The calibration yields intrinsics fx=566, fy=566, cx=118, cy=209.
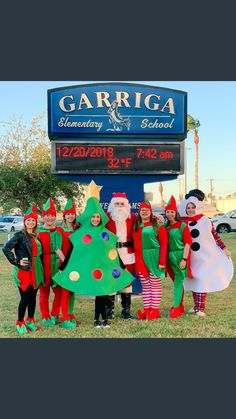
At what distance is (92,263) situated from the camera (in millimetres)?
6445

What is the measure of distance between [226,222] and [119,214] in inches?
653

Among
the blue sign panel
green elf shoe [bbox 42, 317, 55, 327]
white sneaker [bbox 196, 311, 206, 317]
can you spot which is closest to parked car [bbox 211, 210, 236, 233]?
the blue sign panel

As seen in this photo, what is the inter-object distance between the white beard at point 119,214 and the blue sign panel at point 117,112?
1836 millimetres

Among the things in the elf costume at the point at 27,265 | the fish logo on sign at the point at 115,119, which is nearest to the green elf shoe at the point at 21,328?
the elf costume at the point at 27,265

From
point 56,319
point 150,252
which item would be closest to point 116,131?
point 150,252

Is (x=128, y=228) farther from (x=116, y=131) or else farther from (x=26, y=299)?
(x=116, y=131)

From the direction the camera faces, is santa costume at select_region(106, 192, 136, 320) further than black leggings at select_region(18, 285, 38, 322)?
Yes

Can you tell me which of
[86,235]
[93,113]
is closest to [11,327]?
[86,235]

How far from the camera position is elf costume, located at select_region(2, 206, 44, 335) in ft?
19.9

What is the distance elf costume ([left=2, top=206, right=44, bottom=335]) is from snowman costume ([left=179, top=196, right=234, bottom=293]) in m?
1.97

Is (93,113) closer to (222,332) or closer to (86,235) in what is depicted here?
(86,235)

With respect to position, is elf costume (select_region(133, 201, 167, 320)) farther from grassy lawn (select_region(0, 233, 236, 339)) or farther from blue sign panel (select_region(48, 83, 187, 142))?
blue sign panel (select_region(48, 83, 187, 142))

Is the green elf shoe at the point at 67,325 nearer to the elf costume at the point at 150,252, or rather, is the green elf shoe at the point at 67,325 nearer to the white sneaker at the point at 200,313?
the elf costume at the point at 150,252

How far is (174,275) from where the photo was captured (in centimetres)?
709
